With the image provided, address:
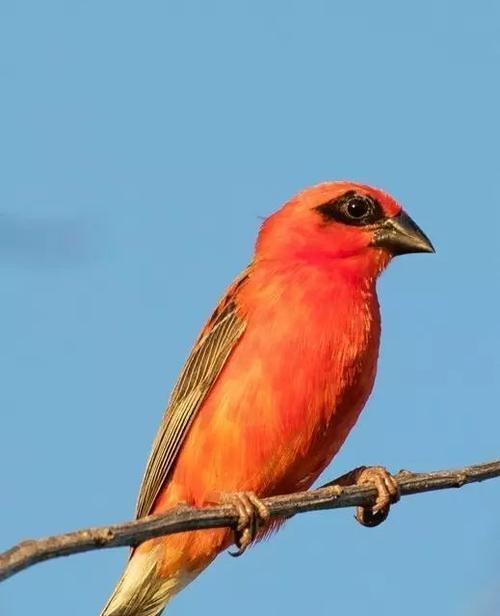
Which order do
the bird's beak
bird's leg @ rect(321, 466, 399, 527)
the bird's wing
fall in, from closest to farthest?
bird's leg @ rect(321, 466, 399, 527)
the bird's wing
the bird's beak

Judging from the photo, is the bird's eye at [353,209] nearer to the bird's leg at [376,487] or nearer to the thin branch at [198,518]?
the bird's leg at [376,487]

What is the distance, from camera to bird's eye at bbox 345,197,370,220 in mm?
8547

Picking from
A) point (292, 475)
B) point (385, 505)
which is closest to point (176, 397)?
point (292, 475)

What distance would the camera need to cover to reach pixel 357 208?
8570mm

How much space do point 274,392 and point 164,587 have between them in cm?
156

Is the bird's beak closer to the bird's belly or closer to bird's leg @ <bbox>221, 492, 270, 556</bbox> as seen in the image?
the bird's belly

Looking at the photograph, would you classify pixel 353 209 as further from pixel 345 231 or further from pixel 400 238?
pixel 400 238

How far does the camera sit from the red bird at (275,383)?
24.7 feet

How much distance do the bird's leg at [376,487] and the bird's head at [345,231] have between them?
4.31ft

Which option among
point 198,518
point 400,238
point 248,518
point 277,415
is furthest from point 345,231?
point 198,518

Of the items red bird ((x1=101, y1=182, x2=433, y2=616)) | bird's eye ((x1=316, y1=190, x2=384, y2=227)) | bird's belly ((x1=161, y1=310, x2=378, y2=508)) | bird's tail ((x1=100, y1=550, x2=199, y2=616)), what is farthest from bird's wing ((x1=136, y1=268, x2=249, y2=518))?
bird's eye ((x1=316, y1=190, x2=384, y2=227))

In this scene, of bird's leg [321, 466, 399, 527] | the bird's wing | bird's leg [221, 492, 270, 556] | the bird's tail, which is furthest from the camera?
the bird's tail

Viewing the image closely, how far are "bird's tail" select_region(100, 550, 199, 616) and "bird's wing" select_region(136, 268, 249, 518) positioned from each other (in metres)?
0.30

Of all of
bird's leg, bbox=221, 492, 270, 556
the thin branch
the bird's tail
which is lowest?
the thin branch
